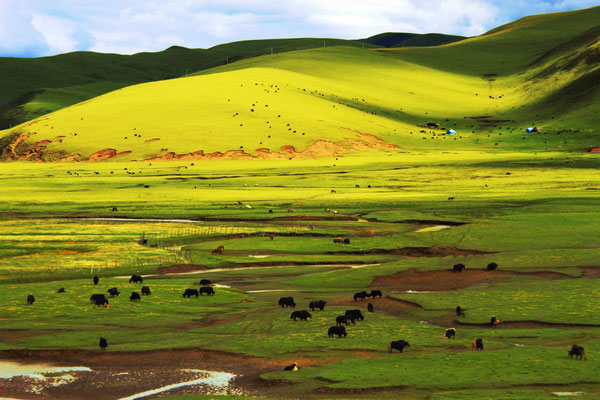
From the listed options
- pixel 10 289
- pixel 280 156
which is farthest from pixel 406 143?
pixel 10 289

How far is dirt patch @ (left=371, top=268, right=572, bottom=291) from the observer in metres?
48.3

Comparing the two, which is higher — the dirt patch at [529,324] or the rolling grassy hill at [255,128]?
the rolling grassy hill at [255,128]

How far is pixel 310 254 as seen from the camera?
6128 centimetres

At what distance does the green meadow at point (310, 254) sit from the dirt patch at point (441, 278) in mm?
209

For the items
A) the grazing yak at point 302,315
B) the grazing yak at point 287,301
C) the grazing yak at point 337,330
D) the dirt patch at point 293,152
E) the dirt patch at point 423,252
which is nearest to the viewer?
the grazing yak at point 337,330

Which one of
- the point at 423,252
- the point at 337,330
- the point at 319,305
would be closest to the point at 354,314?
the point at 319,305

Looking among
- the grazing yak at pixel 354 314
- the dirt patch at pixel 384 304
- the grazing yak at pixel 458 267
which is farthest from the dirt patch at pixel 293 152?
the grazing yak at pixel 354 314

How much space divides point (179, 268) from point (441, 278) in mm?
20067

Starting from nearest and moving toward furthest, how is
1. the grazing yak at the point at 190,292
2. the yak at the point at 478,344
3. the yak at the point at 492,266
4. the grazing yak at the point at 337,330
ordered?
the yak at the point at 478,344, the grazing yak at the point at 337,330, the grazing yak at the point at 190,292, the yak at the point at 492,266

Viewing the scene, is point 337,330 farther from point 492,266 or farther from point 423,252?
point 423,252

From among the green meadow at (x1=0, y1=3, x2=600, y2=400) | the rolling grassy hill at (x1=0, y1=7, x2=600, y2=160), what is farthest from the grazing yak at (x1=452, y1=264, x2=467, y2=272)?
the rolling grassy hill at (x1=0, y1=7, x2=600, y2=160)

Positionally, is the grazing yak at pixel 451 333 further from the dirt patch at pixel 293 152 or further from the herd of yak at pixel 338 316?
the dirt patch at pixel 293 152

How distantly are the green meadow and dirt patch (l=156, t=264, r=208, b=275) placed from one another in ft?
0.51

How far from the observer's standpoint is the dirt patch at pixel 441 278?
159ft
